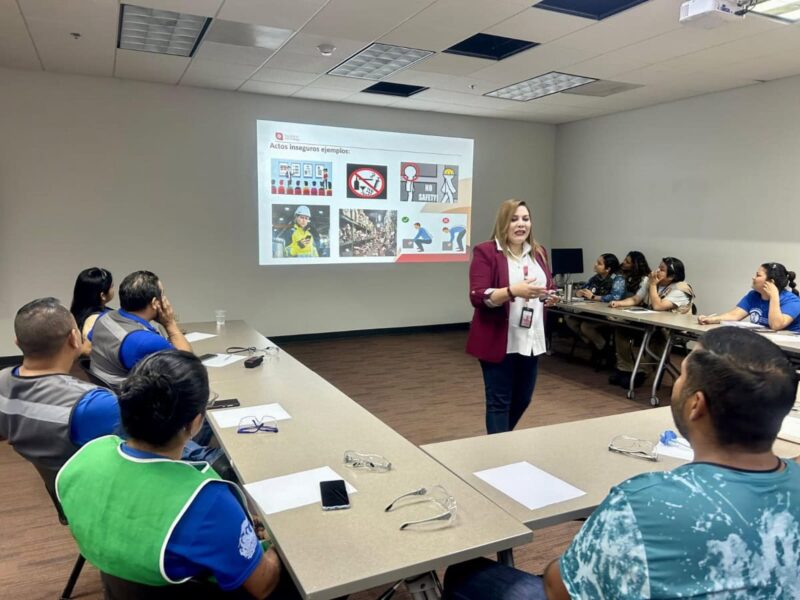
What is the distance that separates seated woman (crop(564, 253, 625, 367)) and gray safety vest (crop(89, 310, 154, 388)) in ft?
15.7

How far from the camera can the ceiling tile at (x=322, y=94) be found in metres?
6.08

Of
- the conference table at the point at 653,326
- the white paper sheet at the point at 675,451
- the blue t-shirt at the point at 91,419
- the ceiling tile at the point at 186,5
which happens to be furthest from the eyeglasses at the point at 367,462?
the conference table at the point at 653,326

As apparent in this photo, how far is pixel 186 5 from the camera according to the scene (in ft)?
12.1

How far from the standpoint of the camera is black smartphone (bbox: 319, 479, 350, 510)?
148 cm

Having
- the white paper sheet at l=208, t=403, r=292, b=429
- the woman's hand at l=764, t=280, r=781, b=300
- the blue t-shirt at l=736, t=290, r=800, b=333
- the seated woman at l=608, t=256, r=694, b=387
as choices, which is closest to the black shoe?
the seated woman at l=608, t=256, r=694, b=387

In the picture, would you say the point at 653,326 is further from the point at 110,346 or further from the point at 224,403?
the point at 110,346

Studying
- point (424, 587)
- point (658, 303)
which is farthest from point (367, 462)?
point (658, 303)

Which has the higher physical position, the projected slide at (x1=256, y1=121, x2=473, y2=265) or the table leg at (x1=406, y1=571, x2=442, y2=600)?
the projected slide at (x1=256, y1=121, x2=473, y2=265)

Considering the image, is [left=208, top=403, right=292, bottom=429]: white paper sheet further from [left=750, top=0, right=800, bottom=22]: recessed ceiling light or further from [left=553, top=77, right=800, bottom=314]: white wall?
[left=553, top=77, right=800, bottom=314]: white wall

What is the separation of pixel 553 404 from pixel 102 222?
15.9 feet

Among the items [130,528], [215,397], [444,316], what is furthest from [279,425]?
[444,316]

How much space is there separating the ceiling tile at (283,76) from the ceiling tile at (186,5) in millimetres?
1406

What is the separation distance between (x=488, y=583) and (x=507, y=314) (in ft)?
5.21

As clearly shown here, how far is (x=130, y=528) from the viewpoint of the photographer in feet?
3.66
